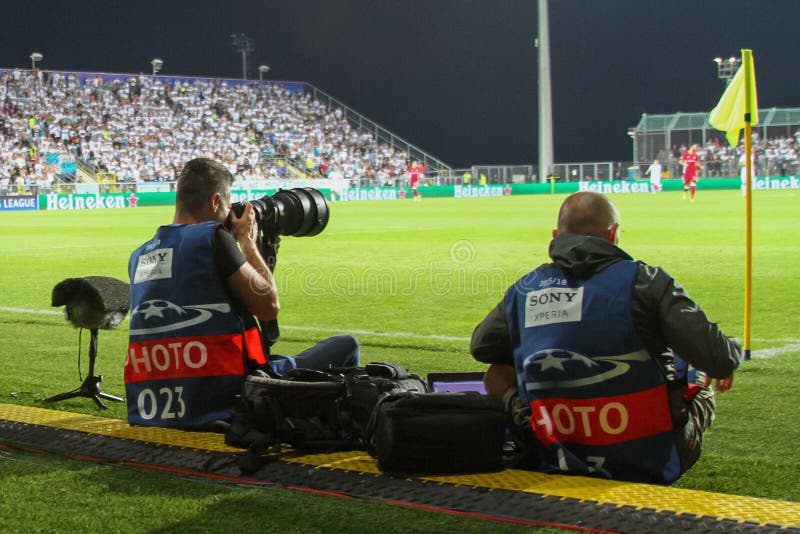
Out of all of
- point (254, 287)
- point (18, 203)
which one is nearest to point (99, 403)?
point (254, 287)

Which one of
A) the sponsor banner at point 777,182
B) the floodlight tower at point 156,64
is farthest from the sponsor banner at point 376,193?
the sponsor banner at point 777,182

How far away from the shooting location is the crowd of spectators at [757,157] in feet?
157

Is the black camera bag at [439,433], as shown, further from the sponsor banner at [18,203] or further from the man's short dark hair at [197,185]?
the sponsor banner at [18,203]

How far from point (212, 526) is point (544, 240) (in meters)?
15.2

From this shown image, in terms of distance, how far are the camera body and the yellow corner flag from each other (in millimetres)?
3327

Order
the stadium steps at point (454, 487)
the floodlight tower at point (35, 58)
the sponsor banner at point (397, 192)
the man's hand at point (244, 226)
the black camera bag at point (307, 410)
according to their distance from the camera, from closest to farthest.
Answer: the stadium steps at point (454, 487) → the black camera bag at point (307, 410) → the man's hand at point (244, 226) → the sponsor banner at point (397, 192) → the floodlight tower at point (35, 58)

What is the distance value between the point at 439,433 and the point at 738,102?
4343 mm

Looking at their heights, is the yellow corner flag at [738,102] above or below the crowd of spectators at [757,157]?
below

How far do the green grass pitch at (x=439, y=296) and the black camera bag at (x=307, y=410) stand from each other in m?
0.69

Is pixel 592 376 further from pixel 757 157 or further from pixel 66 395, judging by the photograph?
pixel 757 157

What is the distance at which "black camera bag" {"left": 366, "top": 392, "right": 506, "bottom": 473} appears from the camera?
3.51 m

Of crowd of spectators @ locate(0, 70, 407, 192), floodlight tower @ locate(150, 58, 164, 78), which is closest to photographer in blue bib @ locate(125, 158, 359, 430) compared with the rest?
crowd of spectators @ locate(0, 70, 407, 192)

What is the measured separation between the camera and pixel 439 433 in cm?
354

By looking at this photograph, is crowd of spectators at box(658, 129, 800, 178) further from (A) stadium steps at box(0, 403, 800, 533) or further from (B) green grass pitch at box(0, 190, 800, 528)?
(A) stadium steps at box(0, 403, 800, 533)
